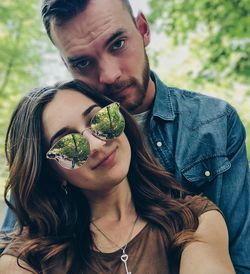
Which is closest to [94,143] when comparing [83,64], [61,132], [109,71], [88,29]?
[61,132]

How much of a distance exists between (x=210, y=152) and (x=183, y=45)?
3.50 m

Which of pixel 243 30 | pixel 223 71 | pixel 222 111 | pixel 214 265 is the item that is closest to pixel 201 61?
pixel 223 71

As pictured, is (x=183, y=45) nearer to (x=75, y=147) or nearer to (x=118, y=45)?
(x=118, y=45)

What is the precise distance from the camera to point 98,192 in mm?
2111

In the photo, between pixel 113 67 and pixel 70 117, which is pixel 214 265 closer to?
pixel 70 117

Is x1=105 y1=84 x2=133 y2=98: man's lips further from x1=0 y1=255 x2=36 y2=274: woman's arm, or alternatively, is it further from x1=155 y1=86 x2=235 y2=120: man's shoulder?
x1=0 y1=255 x2=36 y2=274: woman's arm

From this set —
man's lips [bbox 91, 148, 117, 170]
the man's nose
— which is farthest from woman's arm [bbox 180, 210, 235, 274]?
the man's nose

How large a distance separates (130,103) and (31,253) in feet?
3.16

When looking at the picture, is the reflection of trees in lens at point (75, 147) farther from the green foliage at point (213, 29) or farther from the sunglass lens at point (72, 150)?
the green foliage at point (213, 29)

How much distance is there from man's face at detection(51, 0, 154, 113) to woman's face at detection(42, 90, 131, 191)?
275 millimetres

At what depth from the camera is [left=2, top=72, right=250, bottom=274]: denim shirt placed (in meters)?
2.25

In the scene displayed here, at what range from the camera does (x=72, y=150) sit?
6.19 ft

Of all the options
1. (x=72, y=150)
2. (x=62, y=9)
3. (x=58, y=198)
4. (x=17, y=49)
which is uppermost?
(x=62, y=9)

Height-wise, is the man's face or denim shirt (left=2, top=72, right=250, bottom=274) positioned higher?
the man's face
